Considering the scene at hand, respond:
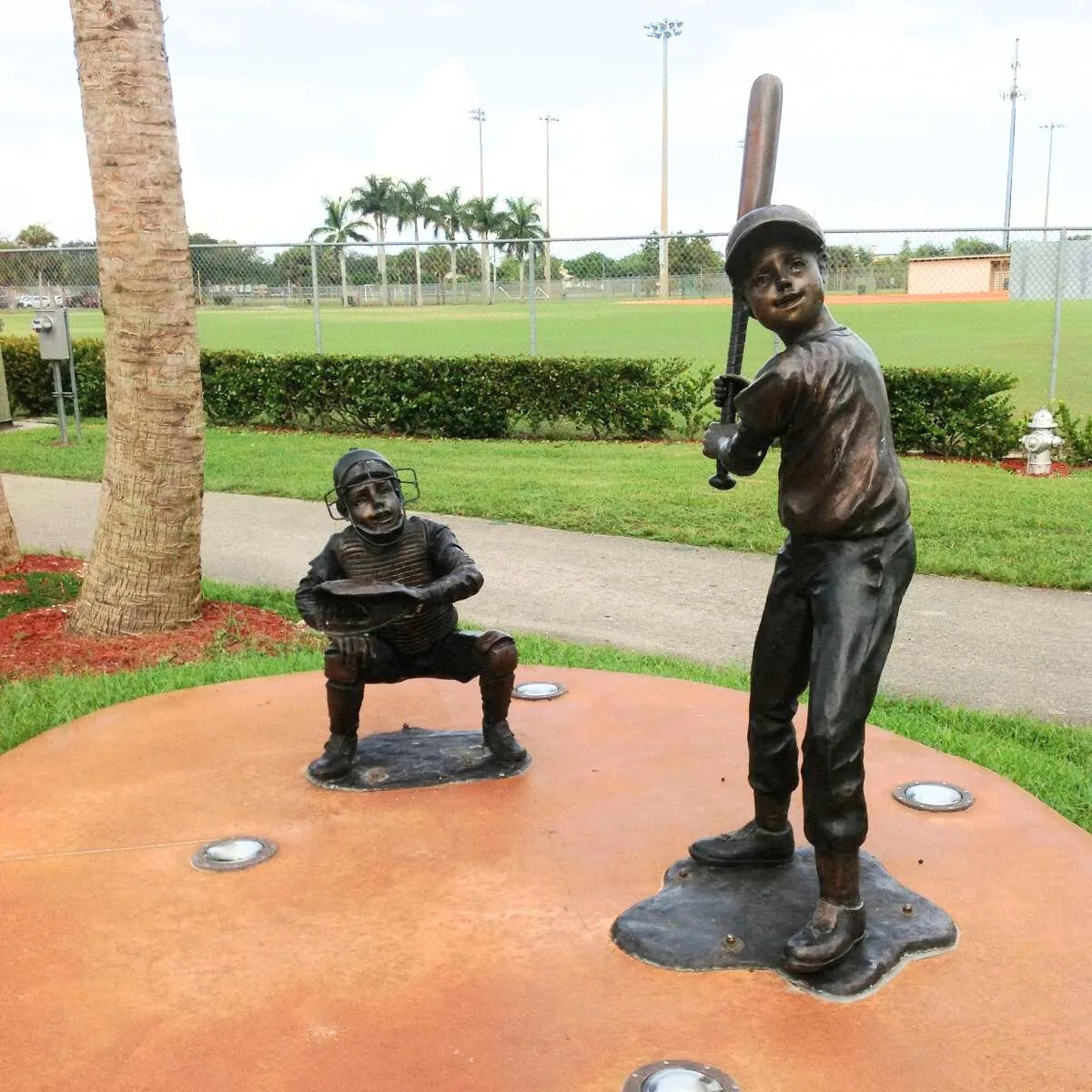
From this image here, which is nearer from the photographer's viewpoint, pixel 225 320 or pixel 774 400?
pixel 774 400

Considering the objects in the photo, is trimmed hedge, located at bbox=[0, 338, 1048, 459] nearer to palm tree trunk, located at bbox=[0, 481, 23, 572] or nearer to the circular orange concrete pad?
palm tree trunk, located at bbox=[0, 481, 23, 572]

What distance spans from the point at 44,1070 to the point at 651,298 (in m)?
13.8

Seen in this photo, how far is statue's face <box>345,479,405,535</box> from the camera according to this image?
3.48 metres

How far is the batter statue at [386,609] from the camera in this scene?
137 inches

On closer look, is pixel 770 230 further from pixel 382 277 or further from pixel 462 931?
pixel 382 277

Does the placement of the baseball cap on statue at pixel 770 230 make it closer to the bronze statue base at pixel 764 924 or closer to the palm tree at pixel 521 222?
the bronze statue base at pixel 764 924

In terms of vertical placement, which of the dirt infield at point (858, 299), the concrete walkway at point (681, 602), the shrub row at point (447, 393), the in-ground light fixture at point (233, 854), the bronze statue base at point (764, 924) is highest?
the dirt infield at point (858, 299)

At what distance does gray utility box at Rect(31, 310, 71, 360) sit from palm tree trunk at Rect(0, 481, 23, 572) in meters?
6.63

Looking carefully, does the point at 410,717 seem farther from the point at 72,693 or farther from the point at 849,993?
the point at 849,993

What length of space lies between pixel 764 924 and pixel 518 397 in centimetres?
1087

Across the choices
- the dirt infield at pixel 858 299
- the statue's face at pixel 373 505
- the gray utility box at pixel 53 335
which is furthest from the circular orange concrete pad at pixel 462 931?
the dirt infield at pixel 858 299

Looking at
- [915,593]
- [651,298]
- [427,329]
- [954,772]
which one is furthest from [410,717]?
[427,329]

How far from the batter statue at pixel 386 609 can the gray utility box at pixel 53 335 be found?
10502mm

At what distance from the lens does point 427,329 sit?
19359 millimetres
